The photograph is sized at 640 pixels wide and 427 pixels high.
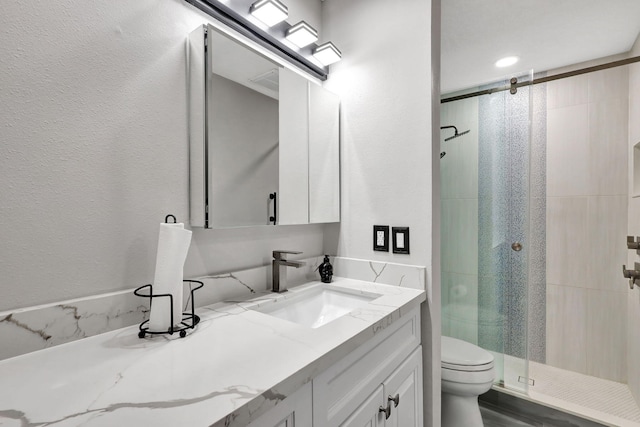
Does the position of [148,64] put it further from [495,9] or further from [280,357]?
[495,9]

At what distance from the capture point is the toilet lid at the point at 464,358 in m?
1.56

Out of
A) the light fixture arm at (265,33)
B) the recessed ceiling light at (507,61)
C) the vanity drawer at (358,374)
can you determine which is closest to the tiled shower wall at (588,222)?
the recessed ceiling light at (507,61)

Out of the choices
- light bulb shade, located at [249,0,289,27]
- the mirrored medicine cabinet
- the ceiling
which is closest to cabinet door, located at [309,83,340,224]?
the mirrored medicine cabinet

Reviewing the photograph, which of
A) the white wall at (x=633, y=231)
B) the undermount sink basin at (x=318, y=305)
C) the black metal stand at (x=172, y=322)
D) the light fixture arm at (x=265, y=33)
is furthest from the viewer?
the white wall at (x=633, y=231)

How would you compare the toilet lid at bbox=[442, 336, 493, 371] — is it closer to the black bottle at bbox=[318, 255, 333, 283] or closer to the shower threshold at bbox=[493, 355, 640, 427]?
the shower threshold at bbox=[493, 355, 640, 427]

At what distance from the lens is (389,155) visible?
4.71 feet

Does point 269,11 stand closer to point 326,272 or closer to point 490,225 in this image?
point 326,272

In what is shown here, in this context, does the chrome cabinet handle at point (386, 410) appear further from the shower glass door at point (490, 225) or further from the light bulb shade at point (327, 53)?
the light bulb shade at point (327, 53)

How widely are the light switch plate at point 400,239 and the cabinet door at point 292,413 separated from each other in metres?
0.83

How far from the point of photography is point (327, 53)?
1536mm

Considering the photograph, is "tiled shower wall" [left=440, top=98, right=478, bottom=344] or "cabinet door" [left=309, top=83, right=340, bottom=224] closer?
"cabinet door" [left=309, top=83, right=340, bottom=224]

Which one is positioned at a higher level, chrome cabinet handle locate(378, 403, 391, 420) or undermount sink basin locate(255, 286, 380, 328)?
undermount sink basin locate(255, 286, 380, 328)

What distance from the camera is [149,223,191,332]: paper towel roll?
2.75ft

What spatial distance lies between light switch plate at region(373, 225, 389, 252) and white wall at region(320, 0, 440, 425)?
3 centimetres
